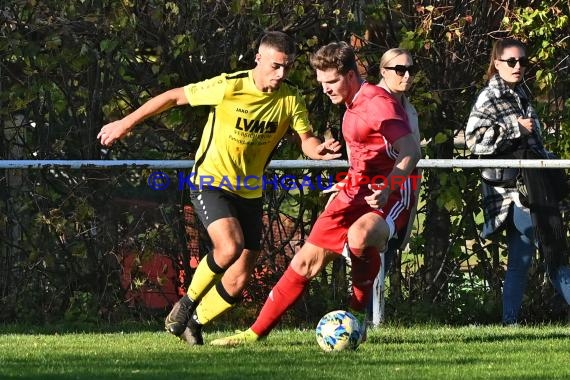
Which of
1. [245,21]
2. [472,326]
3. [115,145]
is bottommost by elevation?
[472,326]

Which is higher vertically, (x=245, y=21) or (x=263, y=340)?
(x=245, y=21)

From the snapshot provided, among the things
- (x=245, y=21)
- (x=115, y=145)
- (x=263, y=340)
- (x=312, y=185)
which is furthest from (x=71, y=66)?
(x=263, y=340)

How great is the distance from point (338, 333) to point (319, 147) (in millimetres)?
1185

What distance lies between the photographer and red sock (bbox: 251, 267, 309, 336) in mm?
8328

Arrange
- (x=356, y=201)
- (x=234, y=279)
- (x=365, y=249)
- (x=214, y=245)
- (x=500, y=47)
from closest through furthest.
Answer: (x=365, y=249), (x=356, y=201), (x=214, y=245), (x=234, y=279), (x=500, y=47)

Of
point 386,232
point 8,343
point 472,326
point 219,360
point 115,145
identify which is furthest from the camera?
point 115,145

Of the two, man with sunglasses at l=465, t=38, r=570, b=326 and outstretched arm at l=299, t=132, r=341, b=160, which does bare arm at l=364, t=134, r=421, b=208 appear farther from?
man with sunglasses at l=465, t=38, r=570, b=326

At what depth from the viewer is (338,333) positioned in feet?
25.7

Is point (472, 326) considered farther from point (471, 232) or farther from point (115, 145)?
point (115, 145)

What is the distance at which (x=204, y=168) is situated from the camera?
8.47m

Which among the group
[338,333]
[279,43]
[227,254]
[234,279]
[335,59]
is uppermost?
[279,43]

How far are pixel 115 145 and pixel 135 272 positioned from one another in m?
1.05

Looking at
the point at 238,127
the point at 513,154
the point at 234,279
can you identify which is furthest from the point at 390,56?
the point at 234,279

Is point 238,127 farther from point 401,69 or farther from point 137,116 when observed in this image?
point 401,69
